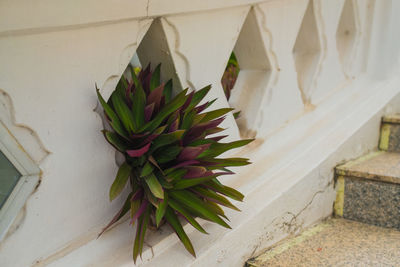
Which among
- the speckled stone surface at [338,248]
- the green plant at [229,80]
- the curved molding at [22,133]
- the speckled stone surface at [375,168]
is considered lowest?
the speckled stone surface at [338,248]

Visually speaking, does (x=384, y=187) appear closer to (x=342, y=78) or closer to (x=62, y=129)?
(x=342, y=78)

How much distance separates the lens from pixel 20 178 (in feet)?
2.70

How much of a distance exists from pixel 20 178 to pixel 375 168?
1276 millimetres

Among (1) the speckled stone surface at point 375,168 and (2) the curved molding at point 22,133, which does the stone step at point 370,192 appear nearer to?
(1) the speckled stone surface at point 375,168

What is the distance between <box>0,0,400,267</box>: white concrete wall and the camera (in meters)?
0.81

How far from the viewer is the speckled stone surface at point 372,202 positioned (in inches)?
55.2

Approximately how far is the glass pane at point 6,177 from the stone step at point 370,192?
118 cm

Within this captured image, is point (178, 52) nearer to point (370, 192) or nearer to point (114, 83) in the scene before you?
point (114, 83)

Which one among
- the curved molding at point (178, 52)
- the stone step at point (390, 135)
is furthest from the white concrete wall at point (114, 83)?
the stone step at point (390, 135)

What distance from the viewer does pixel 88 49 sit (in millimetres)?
886

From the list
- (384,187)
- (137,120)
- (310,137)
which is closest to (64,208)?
(137,120)

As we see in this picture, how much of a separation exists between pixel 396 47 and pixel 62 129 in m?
1.85

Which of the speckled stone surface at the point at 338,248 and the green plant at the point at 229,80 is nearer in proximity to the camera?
the speckled stone surface at the point at 338,248

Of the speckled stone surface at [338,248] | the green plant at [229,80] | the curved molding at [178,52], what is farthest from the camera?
the green plant at [229,80]
